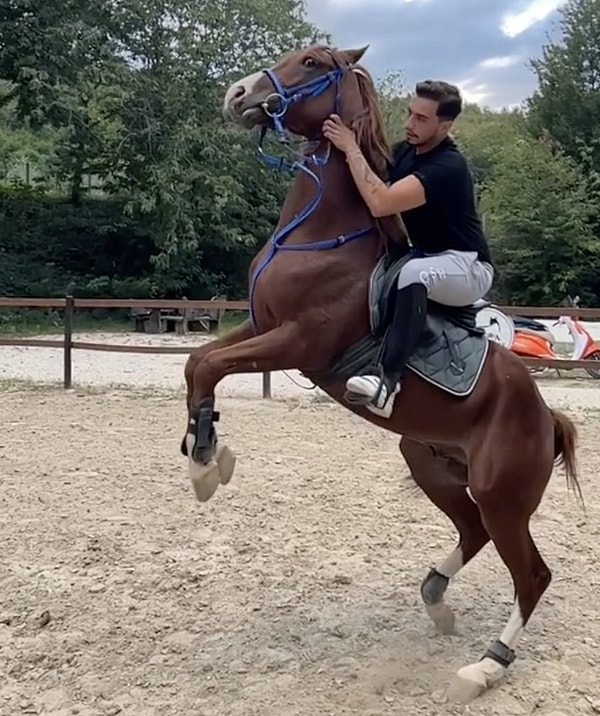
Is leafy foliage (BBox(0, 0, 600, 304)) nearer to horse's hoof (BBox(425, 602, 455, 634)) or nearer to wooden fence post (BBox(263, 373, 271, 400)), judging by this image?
wooden fence post (BBox(263, 373, 271, 400))

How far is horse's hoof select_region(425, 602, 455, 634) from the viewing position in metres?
3.60

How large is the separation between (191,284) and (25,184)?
5040mm

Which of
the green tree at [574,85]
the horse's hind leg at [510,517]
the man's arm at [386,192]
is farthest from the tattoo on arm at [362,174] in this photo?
the green tree at [574,85]

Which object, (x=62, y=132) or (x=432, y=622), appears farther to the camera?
(x=62, y=132)

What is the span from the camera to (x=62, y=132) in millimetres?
17281

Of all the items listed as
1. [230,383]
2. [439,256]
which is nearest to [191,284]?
[230,383]

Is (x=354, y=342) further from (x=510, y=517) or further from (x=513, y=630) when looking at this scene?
(x=513, y=630)

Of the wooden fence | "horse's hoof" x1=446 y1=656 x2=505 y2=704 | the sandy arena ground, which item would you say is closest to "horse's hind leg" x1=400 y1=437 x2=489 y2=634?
the sandy arena ground

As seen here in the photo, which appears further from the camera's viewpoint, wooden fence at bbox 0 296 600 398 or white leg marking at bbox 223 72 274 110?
wooden fence at bbox 0 296 600 398

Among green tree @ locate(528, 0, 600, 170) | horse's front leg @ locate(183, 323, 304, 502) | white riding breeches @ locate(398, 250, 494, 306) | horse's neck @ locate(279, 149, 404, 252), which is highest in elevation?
green tree @ locate(528, 0, 600, 170)

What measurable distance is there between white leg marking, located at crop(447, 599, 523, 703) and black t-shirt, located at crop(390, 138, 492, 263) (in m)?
1.43

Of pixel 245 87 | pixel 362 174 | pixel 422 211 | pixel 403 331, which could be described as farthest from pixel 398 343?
pixel 245 87

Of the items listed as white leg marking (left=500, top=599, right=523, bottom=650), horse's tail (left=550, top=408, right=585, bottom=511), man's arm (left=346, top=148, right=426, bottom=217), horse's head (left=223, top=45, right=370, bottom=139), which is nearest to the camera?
man's arm (left=346, top=148, right=426, bottom=217)

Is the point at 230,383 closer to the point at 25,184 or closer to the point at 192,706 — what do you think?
the point at 192,706
